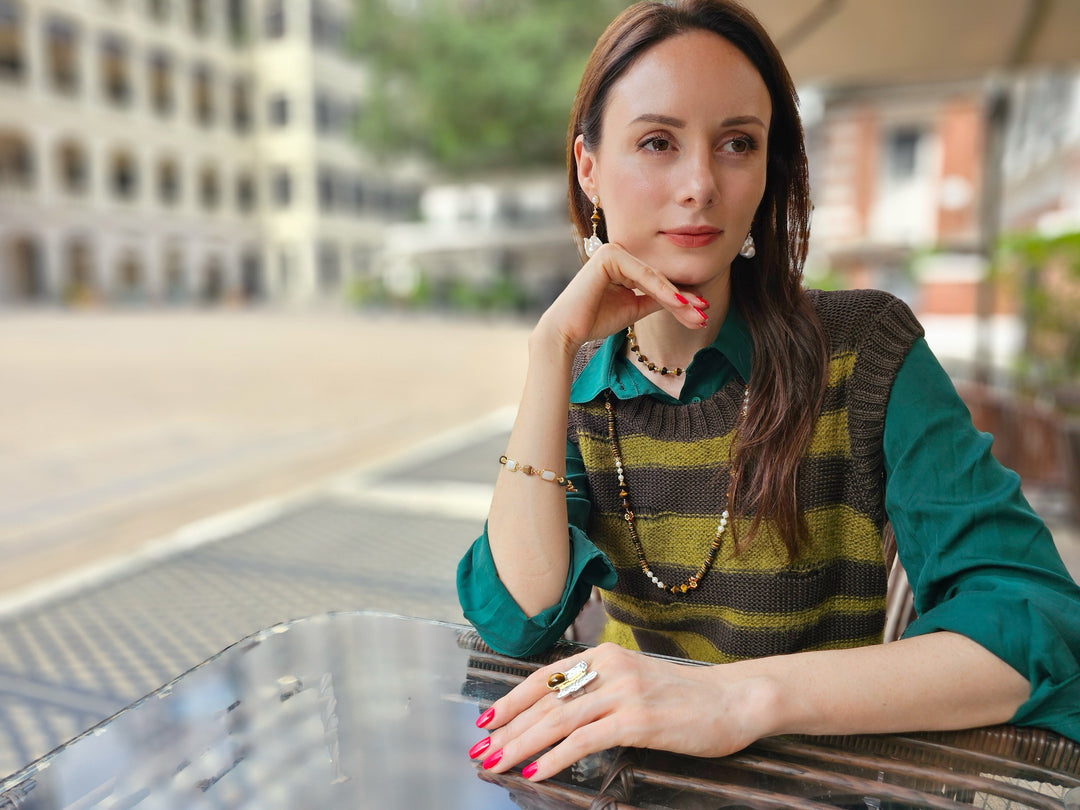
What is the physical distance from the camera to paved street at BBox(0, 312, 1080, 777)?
2779 millimetres

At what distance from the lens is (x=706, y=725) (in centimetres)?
83

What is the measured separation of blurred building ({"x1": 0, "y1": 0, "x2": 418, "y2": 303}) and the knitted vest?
89.3 feet

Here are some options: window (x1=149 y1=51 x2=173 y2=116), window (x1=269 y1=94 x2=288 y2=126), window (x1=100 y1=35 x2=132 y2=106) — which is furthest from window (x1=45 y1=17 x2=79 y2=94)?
window (x1=269 y1=94 x2=288 y2=126)

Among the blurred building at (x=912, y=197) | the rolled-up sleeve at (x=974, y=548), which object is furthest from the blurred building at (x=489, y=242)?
the rolled-up sleeve at (x=974, y=548)

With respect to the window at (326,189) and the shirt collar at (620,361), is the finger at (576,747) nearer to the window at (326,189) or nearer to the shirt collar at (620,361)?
the shirt collar at (620,361)

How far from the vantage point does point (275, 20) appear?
121ft

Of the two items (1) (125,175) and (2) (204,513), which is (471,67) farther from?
(2) (204,513)

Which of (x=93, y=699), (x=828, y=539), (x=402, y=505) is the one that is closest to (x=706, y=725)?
(x=828, y=539)

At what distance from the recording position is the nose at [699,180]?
1.07 meters

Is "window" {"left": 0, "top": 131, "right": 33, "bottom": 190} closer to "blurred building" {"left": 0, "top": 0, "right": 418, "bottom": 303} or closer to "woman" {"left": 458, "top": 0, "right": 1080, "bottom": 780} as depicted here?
"blurred building" {"left": 0, "top": 0, "right": 418, "bottom": 303}

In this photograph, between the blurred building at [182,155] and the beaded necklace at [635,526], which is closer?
the beaded necklace at [635,526]

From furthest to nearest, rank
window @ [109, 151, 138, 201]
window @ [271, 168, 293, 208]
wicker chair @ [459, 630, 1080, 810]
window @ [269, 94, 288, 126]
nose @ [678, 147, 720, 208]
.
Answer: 1. window @ [271, 168, 293, 208]
2. window @ [269, 94, 288, 126]
3. window @ [109, 151, 138, 201]
4. nose @ [678, 147, 720, 208]
5. wicker chair @ [459, 630, 1080, 810]

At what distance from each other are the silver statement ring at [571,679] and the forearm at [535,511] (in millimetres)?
195

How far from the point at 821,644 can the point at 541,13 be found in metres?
22.9
